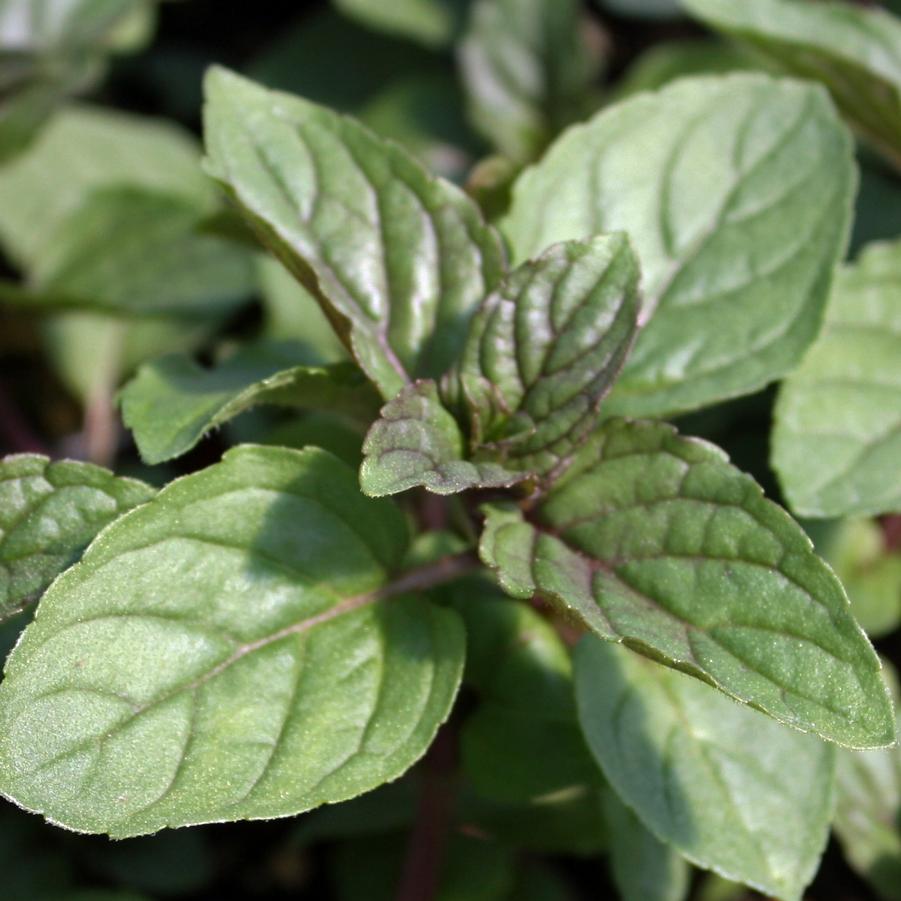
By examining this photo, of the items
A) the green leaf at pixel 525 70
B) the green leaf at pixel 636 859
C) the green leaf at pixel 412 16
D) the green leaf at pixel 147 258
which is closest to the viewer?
the green leaf at pixel 636 859

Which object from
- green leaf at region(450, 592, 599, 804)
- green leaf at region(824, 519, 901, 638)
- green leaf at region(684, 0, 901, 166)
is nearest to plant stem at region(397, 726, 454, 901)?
green leaf at region(450, 592, 599, 804)

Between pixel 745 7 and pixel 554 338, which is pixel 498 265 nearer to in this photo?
pixel 554 338

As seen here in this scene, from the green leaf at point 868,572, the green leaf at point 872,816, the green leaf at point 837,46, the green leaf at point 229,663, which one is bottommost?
the green leaf at point 872,816

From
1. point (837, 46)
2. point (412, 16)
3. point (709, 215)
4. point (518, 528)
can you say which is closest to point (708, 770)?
point (518, 528)

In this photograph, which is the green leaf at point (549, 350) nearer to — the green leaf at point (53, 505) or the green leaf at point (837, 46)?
the green leaf at point (53, 505)

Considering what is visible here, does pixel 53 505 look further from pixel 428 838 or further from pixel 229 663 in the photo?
pixel 428 838

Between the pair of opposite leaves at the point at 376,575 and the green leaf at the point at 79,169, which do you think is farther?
the green leaf at the point at 79,169

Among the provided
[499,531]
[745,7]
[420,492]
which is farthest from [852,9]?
[499,531]

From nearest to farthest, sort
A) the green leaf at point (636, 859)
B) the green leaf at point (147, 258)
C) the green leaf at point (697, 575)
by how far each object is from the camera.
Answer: the green leaf at point (697, 575)
the green leaf at point (636, 859)
the green leaf at point (147, 258)

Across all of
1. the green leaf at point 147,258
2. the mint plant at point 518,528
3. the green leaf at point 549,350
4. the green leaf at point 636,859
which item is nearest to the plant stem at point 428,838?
the mint plant at point 518,528
